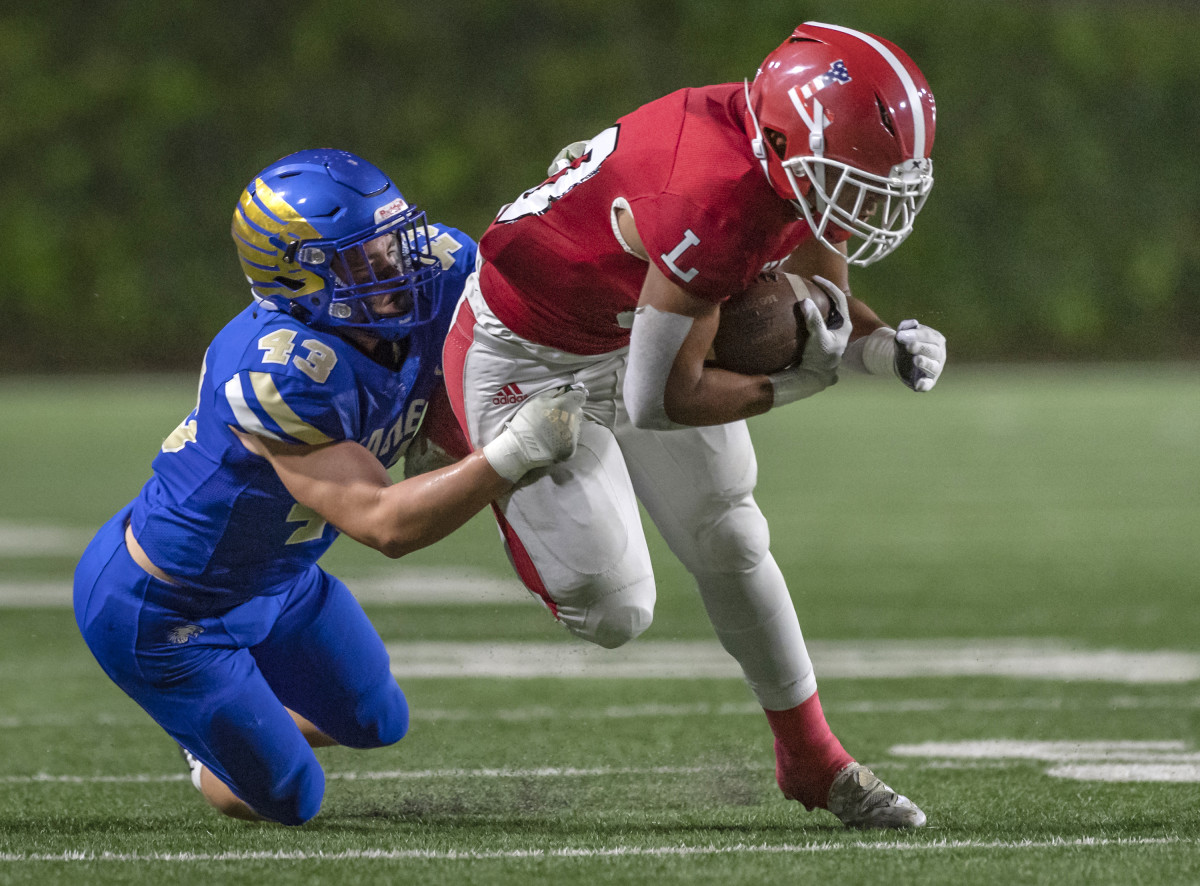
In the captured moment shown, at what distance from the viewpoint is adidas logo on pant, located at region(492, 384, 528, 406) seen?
2.53 meters

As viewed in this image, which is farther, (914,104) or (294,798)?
(294,798)

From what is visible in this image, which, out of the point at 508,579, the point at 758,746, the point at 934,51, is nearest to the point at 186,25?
the point at 934,51

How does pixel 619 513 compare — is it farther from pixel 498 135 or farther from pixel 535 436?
pixel 498 135

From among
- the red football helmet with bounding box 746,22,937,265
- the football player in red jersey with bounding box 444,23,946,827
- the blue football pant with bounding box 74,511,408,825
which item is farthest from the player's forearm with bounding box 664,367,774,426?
the blue football pant with bounding box 74,511,408,825

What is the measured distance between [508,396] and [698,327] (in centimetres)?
39

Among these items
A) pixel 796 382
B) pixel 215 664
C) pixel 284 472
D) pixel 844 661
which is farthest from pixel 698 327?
pixel 844 661

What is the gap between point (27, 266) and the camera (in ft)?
58.7

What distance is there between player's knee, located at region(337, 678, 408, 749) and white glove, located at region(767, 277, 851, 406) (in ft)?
2.98

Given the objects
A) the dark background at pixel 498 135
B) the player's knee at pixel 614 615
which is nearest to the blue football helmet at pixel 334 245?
the player's knee at pixel 614 615

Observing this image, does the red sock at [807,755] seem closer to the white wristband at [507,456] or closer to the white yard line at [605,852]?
the white yard line at [605,852]

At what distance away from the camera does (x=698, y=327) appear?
2.28 metres

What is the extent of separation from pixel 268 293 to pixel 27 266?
1650 centimetres

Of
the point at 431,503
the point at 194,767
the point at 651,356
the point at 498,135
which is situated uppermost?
the point at 651,356

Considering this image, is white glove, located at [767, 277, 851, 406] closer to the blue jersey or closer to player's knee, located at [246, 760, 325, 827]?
the blue jersey
